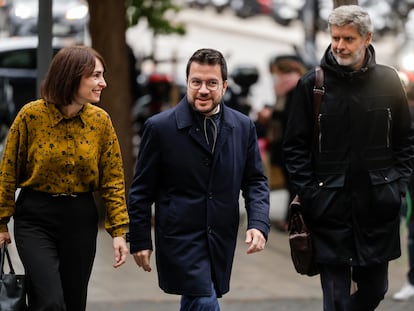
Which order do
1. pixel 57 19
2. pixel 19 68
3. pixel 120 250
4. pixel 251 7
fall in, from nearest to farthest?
pixel 120 250, pixel 19 68, pixel 57 19, pixel 251 7

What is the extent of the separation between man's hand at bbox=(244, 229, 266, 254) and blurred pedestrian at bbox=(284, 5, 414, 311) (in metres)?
0.46

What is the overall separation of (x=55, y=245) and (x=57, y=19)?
15020mm

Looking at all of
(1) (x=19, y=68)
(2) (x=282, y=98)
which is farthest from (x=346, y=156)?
(1) (x=19, y=68)

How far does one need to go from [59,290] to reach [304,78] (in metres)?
1.73

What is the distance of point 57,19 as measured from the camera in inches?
812

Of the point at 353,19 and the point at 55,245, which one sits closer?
the point at 55,245

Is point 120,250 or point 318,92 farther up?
point 318,92

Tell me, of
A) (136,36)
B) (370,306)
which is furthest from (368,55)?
(136,36)

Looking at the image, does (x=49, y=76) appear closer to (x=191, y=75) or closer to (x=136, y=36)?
(x=191, y=75)

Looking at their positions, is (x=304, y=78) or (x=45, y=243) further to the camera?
(x=304, y=78)

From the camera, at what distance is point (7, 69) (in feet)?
57.5

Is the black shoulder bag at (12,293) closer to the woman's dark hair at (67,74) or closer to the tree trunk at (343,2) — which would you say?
the woman's dark hair at (67,74)

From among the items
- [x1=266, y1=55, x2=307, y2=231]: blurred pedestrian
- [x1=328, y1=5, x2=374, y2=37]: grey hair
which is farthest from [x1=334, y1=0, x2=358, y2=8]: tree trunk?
[x1=266, y1=55, x2=307, y2=231]: blurred pedestrian

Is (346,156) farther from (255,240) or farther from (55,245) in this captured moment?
(55,245)
